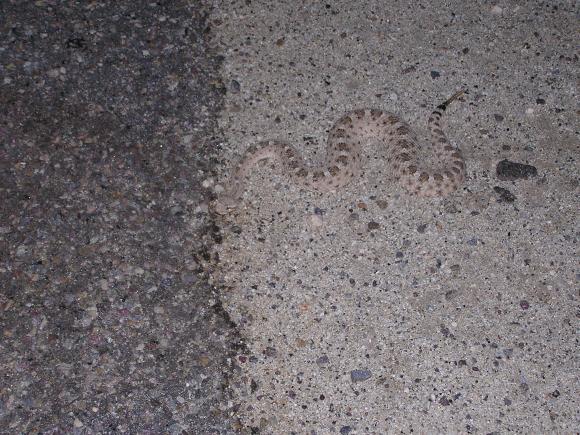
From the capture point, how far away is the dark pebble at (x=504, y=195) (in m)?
6.20

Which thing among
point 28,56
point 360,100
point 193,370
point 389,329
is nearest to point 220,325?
point 193,370

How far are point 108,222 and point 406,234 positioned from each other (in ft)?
9.31

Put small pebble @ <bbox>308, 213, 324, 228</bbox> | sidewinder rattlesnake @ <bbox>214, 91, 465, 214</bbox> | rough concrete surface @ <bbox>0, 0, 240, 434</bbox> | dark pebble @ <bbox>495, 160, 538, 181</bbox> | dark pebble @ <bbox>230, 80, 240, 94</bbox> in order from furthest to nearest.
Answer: dark pebble @ <bbox>230, 80, 240, 94</bbox>, dark pebble @ <bbox>495, 160, 538, 181</bbox>, sidewinder rattlesnake @ <bbox>214, 91, 465, 214</bbox>, small pebble @ <bbox>308, 213, 324, 228</bbox>, rough concrete surface @ <bbox>0, 0, 240, 434</bbox>

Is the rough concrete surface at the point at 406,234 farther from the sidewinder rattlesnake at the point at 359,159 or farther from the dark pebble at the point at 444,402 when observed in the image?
the sidewinder rattlesnake at the point at 359,159

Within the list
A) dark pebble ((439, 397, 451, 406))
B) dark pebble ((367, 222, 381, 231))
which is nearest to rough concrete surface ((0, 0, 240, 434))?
dark pebble ((367, 222, 381, 231))

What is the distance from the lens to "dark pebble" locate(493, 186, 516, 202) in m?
6.20

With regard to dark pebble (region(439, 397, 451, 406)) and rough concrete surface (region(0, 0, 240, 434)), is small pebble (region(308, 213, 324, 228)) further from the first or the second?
dark pebble (region(439, 397, 451, 406))

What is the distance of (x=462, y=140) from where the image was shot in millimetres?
6566

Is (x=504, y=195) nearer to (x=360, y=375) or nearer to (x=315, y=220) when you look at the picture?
(x=315, y=220)

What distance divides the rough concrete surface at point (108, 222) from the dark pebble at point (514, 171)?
296cm

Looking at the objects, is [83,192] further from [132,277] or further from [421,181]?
[421,181]

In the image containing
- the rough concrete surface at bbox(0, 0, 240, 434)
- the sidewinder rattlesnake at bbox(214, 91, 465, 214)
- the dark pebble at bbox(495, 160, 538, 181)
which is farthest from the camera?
the dark pebble at bbox(495, 160, 538, 181)

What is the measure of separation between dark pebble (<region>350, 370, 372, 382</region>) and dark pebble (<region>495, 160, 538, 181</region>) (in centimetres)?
252

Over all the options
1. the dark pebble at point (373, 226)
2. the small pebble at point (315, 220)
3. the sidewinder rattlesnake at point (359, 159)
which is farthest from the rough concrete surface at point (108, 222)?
the dark pebble at point (373, 226)
